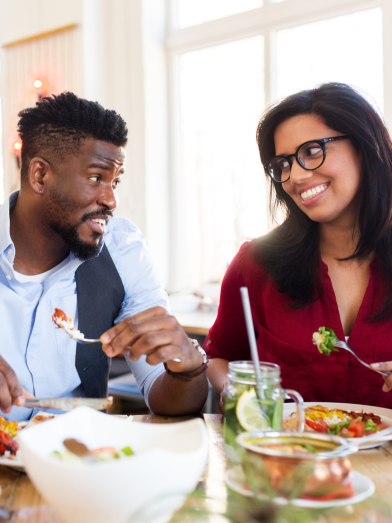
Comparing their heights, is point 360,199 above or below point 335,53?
below

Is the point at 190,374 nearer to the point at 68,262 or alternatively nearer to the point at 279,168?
the point at 68,262

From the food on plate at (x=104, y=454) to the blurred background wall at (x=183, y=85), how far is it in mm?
2837

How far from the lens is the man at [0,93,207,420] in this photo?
138 centimetres

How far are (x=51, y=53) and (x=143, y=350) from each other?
345 cm

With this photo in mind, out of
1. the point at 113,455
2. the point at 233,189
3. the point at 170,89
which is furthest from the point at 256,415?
the point at 170,89

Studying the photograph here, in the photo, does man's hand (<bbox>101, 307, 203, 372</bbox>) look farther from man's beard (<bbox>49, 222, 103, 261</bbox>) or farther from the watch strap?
man's beard (<bbox>49, 222, 103, 261</bbox>)

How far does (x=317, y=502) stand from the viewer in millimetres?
612

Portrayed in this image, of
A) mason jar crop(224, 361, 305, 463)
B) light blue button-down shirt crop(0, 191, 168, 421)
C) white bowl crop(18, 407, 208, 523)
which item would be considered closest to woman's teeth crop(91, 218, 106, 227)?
light blue button-down shirt crop(0, 191, 168, 421)

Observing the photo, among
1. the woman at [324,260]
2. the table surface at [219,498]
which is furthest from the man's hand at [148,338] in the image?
the woman at [324,260]

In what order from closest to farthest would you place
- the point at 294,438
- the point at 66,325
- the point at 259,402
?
the point at 294,438 < the point at 259,402 < the point at 66,325

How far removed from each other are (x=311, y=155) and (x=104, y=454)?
1024 millimetres

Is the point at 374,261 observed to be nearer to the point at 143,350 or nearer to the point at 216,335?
the point at 216,335

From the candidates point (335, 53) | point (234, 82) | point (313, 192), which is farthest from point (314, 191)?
point (234, 82)

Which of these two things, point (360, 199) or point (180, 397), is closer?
point (180, 397)
